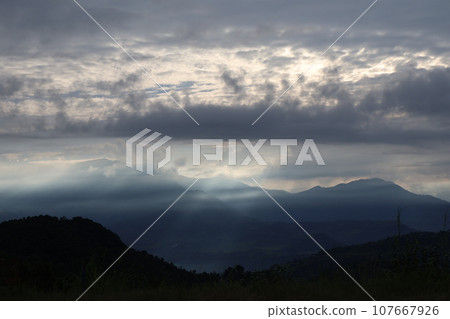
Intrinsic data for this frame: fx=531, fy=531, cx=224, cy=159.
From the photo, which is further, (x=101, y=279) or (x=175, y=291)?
(x=101, y=279)

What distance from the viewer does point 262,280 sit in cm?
1166

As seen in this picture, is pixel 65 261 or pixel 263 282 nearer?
pixel 263 282

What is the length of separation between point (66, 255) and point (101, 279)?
10527 mm

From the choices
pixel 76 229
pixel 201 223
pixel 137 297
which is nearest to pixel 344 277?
pixel 137 297

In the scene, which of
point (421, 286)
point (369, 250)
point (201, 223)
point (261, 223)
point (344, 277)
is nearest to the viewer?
point (421, 286)

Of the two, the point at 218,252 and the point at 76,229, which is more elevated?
the point at 76,229

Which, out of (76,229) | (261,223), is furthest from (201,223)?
(76,229)

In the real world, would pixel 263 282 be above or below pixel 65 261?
above

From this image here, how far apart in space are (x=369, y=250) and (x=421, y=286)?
47.1m

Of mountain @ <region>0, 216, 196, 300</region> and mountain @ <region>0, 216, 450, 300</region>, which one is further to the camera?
mountain @ <region>0, 216, 196, 300</region>

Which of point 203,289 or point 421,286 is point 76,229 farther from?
point 421,286

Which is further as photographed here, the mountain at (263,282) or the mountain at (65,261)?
the mountain at (65,261)
